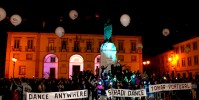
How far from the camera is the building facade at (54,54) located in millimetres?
46375

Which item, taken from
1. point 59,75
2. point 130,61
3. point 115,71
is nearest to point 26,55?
point 59,75

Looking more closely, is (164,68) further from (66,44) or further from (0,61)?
(0,61)

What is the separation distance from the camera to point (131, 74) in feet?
50.6

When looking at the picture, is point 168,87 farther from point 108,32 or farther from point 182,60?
point 182,60

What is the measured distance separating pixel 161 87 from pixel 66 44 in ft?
124

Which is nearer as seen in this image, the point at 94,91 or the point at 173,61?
the point at 94,91

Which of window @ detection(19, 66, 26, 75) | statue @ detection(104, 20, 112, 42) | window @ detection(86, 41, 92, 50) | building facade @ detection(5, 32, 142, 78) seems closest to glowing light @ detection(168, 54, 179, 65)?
building facade @ detection(5, 32, 142, 78)

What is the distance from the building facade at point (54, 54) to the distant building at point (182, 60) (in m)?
7.52

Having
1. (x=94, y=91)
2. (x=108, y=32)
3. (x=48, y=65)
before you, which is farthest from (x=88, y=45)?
(x=94, y=91)

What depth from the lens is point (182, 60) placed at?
47.4 meters

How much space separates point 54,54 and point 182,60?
24.9 metres

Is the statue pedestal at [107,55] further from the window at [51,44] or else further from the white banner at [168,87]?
the window at [51,44]

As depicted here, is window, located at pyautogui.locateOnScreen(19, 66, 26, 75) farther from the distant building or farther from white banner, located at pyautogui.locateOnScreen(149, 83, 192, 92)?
white banner, located at pyautogui.locateOnScreen(149, 83, 192, 92)

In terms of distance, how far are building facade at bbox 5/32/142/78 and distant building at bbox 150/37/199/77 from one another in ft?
24.7
